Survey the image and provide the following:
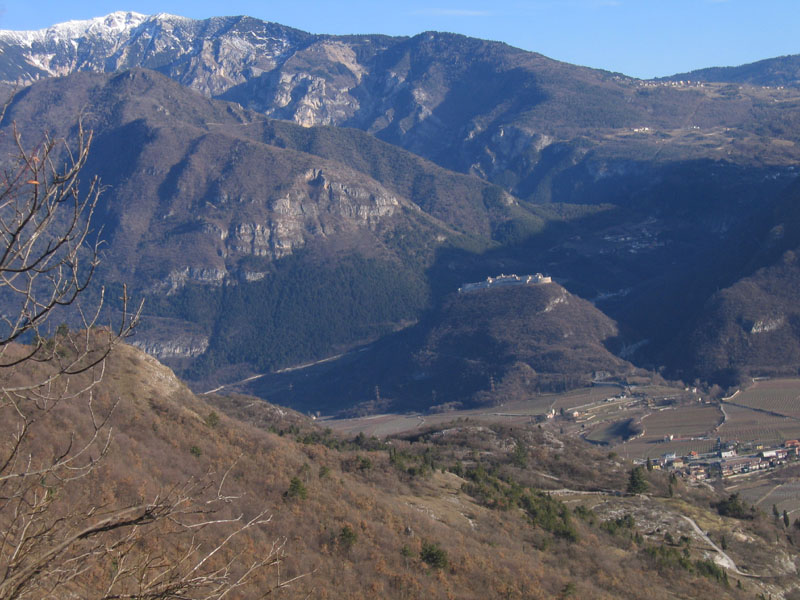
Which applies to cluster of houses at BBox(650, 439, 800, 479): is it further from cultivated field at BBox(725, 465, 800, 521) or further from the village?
cultivated field at BBox(725, 465, 800, 521)

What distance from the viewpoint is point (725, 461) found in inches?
3489

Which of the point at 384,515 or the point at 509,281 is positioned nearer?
the point at 384,515

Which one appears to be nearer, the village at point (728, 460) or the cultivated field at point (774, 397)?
the village at point (728, 460)

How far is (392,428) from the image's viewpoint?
122125mm

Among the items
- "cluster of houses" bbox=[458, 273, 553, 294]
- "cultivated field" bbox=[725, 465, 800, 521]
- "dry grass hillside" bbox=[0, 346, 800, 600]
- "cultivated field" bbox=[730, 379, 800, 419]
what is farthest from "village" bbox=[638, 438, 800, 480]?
"cluster of houses" bbox=[458, 273, 553, 294]

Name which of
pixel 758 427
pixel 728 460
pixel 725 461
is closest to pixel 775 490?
pixel 725 461

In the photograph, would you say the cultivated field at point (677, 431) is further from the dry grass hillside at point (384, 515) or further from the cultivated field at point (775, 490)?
the dry grass hillside at point (384, 515)

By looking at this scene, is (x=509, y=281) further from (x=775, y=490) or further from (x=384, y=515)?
(x=384, y=515)

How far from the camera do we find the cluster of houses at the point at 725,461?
276 feet

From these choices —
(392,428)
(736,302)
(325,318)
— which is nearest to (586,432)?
(392,428)

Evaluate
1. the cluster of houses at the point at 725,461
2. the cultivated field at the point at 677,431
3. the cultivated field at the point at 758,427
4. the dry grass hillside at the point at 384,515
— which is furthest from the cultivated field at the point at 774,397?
the dry grass hillside at the point at 384,515

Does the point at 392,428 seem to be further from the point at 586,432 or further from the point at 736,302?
the point at 736,302

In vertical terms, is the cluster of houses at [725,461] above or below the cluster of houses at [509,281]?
below

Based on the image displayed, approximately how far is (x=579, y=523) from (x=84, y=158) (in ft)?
126
